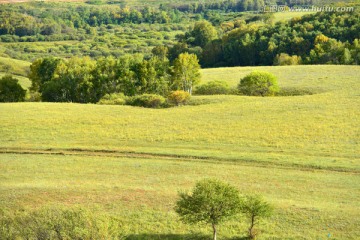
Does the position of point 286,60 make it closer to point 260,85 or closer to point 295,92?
point 260,85

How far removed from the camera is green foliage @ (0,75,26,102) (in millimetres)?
100562

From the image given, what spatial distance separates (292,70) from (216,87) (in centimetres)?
2101

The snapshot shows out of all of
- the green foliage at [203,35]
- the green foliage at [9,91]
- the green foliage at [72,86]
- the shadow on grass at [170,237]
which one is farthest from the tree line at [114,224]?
the green foliage at [203,35]

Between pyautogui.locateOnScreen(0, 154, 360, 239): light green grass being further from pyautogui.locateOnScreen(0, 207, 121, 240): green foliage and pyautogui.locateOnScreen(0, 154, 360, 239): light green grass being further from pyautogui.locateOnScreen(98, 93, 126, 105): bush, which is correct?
pyautogui.locateOnScreen(98, 93, 126, 105): bush

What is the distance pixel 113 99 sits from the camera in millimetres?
88375

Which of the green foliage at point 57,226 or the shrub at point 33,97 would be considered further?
the shrub at point 33,97

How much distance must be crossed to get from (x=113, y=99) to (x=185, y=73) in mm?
15349

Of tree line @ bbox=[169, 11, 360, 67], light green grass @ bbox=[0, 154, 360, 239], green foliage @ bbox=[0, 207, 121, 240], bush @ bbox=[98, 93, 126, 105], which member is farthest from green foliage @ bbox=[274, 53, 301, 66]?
green foliage @ bbox=[0, 207, 121, 240]

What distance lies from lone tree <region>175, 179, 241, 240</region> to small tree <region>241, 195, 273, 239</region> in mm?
754

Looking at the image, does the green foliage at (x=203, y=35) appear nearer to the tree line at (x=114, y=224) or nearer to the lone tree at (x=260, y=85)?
the lone tree at (x=260, y=85)

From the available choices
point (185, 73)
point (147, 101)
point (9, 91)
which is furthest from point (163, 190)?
point (9, 91)

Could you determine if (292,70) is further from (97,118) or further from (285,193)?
(285,193)

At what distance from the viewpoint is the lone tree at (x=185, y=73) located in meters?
93.6

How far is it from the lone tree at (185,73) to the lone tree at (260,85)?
10224mm
